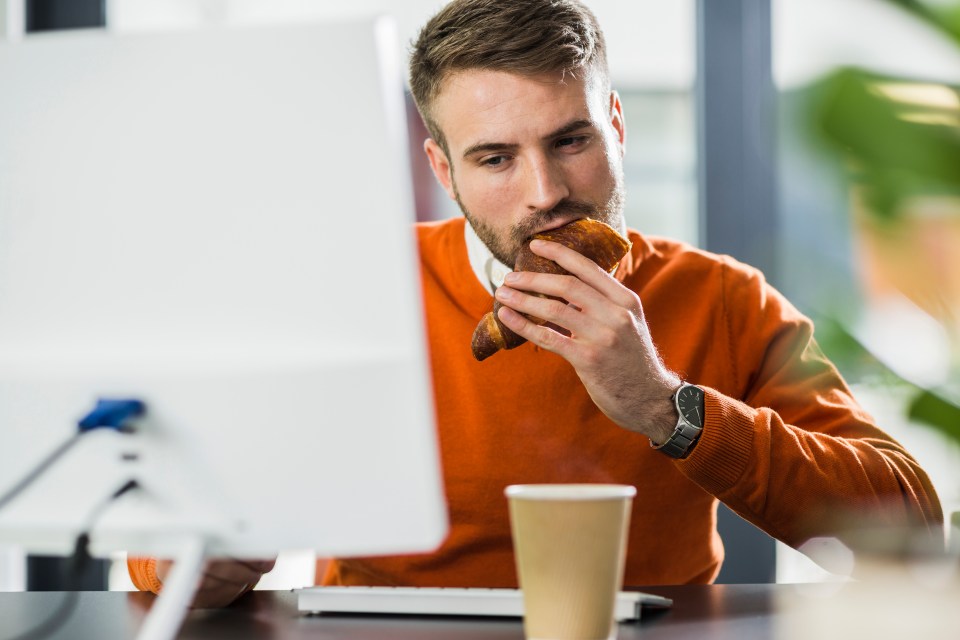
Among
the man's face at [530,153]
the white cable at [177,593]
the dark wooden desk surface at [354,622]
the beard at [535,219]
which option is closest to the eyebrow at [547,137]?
the man's face at [530,153]

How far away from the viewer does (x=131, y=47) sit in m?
0.67

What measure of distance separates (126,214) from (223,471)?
0.62 ft

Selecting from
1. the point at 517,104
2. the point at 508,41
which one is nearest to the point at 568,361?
the point at 517,104

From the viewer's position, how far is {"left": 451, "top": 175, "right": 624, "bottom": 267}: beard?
4.71 feet

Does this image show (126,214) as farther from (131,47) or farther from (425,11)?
(425,11)

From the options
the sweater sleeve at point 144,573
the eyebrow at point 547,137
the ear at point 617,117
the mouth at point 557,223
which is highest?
the ear at point 617,117

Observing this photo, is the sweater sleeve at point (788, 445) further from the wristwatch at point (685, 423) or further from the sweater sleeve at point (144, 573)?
the sweater sleeve at point (144, 573)

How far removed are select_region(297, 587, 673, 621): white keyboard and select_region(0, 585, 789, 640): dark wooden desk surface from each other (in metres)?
0.01

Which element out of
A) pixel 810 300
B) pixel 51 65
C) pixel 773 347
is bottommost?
pixel 773 347

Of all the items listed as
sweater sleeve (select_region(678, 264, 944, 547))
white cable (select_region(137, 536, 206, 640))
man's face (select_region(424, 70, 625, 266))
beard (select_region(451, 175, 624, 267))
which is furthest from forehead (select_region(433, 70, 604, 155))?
white cable (select_region(137, 536, 206, 640))

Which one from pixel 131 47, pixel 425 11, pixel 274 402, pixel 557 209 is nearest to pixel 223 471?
pixel 274 402

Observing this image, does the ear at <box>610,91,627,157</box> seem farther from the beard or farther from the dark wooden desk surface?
the dark wooden desk surface

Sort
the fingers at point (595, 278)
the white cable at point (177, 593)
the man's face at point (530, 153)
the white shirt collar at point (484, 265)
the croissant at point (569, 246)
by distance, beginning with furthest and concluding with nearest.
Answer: the white shirt collar at point (484, 265) < the man's face at point (530, 153) < the croissant at point (569, 246) < the fingers at point (595, 278) < the white cable at point (177, 593)

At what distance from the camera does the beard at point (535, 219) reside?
1437mm
